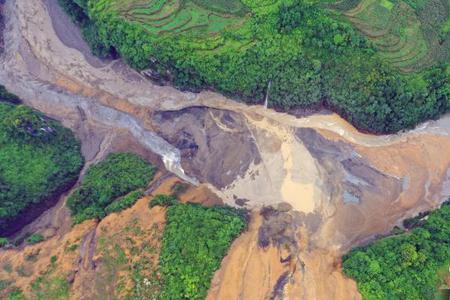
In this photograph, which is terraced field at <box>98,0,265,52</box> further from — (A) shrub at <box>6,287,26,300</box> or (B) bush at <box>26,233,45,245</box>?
(A) shrub at <box>6,287,26,300</box>

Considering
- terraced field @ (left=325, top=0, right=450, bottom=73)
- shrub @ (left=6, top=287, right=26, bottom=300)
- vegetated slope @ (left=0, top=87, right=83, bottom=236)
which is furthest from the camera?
terraced field @ (left=325, top=0, right=450, bottom=73)

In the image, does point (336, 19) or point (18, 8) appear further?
point (18, 8)

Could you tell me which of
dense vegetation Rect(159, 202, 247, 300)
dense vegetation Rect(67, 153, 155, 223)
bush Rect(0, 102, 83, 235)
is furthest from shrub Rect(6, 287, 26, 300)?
dense vegetation Rect(159, 202, 247, 300)

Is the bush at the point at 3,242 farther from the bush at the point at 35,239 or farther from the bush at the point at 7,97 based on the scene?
the bush at the point at 7,97

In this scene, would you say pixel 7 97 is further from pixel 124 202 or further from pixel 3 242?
pixel 124 202

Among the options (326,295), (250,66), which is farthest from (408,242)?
(250,66)

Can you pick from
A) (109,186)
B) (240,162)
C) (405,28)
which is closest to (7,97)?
(109,186)

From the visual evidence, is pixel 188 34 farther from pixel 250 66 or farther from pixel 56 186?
pixel 56 186
